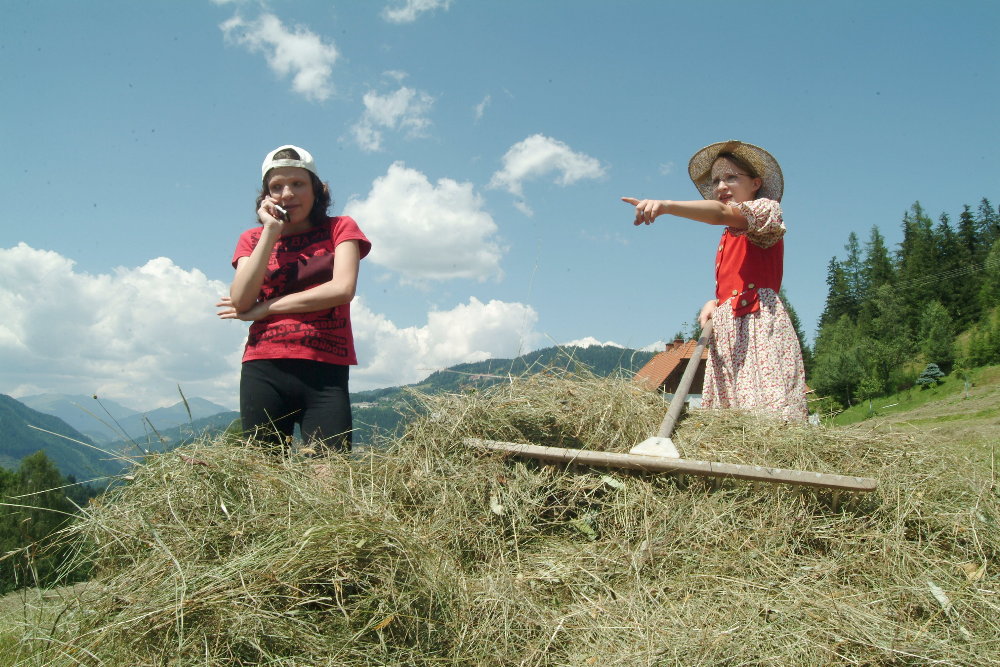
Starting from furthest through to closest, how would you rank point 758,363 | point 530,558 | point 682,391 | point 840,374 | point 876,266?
1. point 876,266
2. point 840,374
3. point 758,363
4. point 682,391
5. point 530,558

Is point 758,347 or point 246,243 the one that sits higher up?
point 246,243

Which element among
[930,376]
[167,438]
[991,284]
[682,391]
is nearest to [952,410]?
[682,391]

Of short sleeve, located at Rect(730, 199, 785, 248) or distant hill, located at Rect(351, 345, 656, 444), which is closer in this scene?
distant hill, located at Rect(351, 345, 656, 444)

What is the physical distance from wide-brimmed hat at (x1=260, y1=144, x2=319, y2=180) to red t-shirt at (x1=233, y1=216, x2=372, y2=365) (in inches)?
10.5

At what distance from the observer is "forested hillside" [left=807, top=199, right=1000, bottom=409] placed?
171ft

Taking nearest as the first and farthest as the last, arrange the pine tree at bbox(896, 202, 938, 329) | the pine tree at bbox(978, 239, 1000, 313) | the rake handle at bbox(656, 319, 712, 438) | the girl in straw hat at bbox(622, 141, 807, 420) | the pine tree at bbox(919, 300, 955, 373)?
1. the rake handle at bbox(656, 319, 712, 438)
2. the girl in straw hat at bbox(622, 141, 807, 420)
3. the pine tree at bbox(919, 300, 955, 373)
4. the pine tree at bbox(978, 239, 1000, 313)
5. the pine tree at bbox(896, 202, 938, 329)

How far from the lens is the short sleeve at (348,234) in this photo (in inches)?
109

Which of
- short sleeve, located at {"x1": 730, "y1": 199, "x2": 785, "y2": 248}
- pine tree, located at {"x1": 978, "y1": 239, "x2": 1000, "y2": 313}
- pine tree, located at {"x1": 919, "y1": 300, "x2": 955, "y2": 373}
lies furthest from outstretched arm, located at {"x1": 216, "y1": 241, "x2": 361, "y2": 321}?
pine tree, located at {"x1": 978, "y1": 239, "x2": 1000, "y2": 313}

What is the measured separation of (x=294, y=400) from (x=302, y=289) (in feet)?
1.67

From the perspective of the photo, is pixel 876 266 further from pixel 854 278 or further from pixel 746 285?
pixel 746 285

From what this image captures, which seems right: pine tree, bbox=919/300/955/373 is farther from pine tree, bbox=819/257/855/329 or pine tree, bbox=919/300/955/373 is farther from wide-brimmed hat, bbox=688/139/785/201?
wide-brimmed hat, bbox=688/139/785/201

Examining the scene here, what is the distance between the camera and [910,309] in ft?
217

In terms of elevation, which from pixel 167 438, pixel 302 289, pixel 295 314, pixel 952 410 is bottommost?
pixel 952 410

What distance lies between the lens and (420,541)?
171 centimetres
